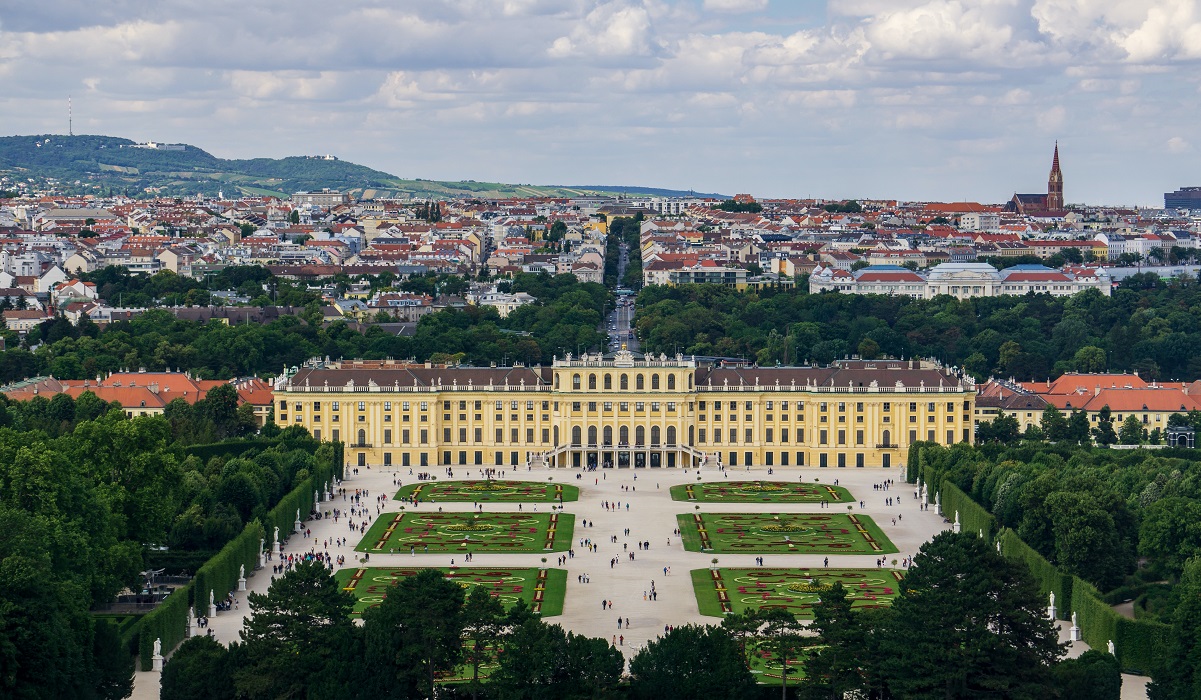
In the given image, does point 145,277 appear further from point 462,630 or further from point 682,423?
point 462,630

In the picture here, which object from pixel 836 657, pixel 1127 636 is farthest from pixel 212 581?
pixel 1127 636

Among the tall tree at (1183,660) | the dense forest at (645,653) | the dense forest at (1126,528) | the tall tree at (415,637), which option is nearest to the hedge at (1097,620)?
the dense forest at (1126,528)

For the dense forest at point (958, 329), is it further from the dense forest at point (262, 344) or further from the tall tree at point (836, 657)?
the tall tree at point (836, 657)

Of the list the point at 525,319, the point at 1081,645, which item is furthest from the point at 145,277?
the point at 1081,645

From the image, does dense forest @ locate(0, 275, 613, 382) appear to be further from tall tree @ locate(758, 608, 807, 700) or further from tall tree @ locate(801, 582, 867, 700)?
tall tree @ locate(801, 582, 867, 700)

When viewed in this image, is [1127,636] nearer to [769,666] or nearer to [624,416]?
[769,666]

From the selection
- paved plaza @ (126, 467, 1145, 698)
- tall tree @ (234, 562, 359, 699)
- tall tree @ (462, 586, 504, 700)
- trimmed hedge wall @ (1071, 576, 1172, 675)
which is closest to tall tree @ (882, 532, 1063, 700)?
trimmed hedge wall @ (1071, 576, 1172, 675)
